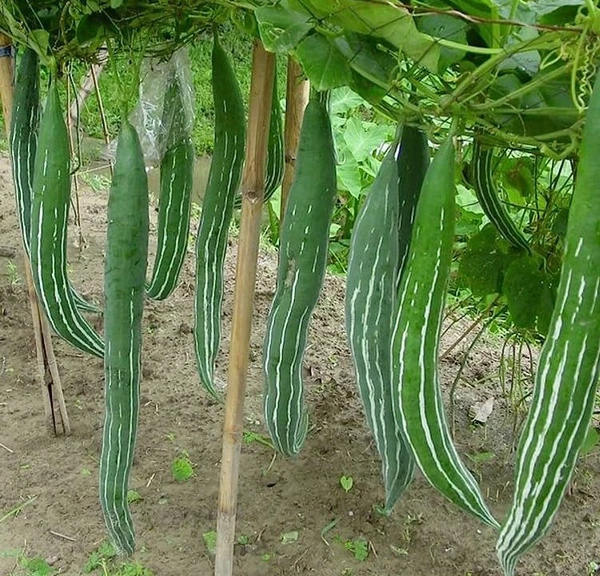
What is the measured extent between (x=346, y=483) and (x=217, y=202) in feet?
2.63

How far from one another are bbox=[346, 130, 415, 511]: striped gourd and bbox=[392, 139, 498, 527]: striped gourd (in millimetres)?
57

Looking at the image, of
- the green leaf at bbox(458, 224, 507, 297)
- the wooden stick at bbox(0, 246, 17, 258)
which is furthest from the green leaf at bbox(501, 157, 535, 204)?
the wooden stick at bbox(0, 246, 17, 258)

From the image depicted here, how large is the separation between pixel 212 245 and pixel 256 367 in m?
1.03

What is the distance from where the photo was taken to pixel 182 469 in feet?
6.15

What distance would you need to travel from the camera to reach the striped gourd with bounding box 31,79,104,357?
114 cm

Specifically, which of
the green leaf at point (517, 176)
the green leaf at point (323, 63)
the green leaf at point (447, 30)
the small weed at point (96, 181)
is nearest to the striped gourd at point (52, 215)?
the green leaf at point (323, 63)

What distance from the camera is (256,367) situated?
7.55 feet

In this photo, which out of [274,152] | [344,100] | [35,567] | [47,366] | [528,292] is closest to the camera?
[274,152]

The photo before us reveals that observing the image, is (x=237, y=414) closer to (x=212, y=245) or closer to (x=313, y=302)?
(x=212, y=245)

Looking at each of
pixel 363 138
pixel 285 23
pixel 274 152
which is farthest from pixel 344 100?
pixel 285 23

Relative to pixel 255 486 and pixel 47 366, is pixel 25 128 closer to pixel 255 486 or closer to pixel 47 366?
pixel 47 366

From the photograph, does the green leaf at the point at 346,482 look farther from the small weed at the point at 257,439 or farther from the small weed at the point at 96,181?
the small weed at the point at 96,181

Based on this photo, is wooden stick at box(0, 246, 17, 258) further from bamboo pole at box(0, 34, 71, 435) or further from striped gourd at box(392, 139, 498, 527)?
striped gourd at box(392, 139, 498, 527)

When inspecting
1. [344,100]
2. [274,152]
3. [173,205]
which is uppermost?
[344,100]
